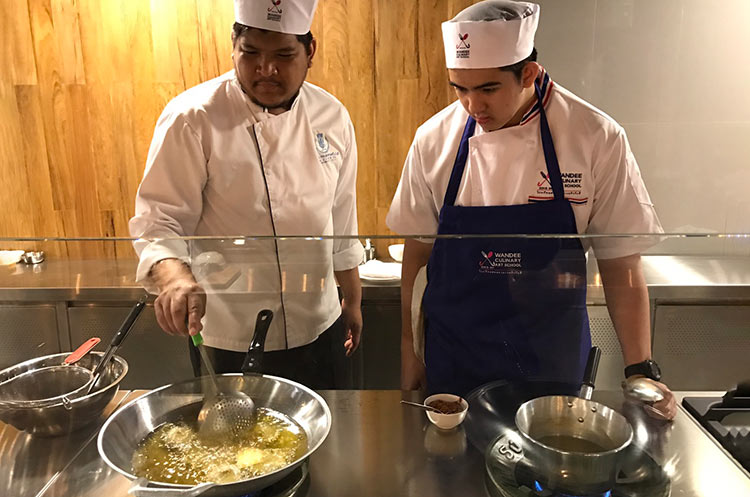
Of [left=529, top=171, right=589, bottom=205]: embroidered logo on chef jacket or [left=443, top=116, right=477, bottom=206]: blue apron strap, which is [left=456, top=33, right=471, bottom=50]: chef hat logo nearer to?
[left=443, top=116, right=477, bottom=206]: blue apron strap

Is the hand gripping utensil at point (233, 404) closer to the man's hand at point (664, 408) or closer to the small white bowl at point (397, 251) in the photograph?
the small white bowl at point (397, 251)

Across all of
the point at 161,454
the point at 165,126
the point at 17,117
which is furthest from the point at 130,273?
the point at 17,117

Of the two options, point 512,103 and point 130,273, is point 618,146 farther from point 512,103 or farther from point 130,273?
point 130,273

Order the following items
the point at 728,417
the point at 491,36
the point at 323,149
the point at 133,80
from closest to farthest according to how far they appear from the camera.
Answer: the point at 728,417, the point at 491,36, the point at 323,149, the point at 133,80

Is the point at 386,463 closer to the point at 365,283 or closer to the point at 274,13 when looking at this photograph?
the point at 365,283

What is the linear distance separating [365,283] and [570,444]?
401 mm

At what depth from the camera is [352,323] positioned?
1.03 m

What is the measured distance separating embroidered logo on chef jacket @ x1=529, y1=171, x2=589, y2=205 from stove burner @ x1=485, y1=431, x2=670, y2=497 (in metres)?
0.61

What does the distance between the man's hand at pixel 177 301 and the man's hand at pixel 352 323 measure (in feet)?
0.76

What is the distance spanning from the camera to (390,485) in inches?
35.2

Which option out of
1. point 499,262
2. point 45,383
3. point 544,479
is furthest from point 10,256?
point 544,479

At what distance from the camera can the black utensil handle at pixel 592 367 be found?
0.99 metres

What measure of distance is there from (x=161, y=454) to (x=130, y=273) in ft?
1.01

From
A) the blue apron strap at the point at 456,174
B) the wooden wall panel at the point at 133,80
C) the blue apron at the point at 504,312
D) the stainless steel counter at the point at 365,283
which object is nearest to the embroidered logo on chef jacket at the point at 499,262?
the blue apron at the point at 504,312
